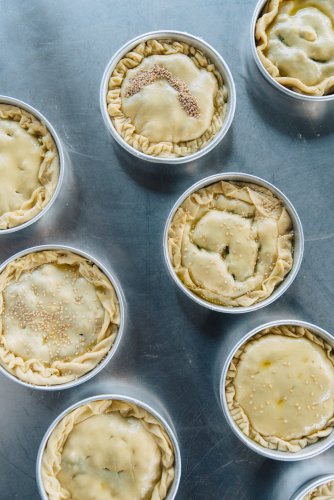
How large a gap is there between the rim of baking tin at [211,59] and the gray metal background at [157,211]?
131 millimetres

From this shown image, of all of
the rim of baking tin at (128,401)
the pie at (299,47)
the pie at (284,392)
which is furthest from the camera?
the pie at (299,47)

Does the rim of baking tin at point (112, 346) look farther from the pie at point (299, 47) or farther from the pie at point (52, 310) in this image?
the pie at point (299, 47)

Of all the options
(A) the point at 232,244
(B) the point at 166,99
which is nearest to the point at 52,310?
(A) the point at 232,244

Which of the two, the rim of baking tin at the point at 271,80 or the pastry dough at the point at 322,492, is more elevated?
the rim of baking tin at the point at 271,80

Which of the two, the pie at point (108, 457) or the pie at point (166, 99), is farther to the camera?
the pie at point (166, 99)

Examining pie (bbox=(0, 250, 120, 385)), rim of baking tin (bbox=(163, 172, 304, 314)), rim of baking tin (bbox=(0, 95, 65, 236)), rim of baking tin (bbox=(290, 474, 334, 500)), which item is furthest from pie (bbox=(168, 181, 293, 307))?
rim of baking tin (bbox=(290, 474, 334, 500))

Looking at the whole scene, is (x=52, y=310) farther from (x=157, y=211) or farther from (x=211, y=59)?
(x=211, y=59)

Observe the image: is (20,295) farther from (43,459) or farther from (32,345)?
(43,459)

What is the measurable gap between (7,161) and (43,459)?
1172mm

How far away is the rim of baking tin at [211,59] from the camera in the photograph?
2.36 m

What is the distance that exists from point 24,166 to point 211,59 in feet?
2.90

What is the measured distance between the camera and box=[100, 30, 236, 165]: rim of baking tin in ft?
7.73

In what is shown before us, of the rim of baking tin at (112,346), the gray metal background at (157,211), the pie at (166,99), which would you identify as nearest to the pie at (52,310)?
the rim of baking tin at (112,346)

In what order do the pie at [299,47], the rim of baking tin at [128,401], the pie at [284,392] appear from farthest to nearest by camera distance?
1. the pie at [299,47]
2. the pie at [284,392]
3. the rim of baking tin at [128,401]
